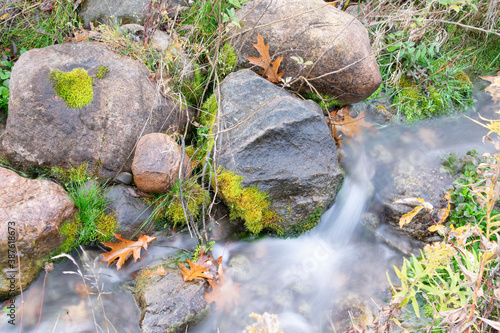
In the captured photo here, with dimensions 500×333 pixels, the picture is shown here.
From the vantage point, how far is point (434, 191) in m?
3.51

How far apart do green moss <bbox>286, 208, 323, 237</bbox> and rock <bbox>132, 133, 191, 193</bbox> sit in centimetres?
138

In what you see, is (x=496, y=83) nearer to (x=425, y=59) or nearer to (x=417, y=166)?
(x=417, y=166)

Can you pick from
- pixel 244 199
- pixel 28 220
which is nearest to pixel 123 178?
pixel 28 220

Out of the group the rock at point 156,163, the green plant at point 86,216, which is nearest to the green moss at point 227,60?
the rock at point 156,163

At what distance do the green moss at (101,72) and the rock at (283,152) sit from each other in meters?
1.31

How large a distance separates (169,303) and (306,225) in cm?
160

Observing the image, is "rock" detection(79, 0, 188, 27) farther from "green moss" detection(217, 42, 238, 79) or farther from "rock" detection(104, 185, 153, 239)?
"rock" detection(104, 185, 153, 239)

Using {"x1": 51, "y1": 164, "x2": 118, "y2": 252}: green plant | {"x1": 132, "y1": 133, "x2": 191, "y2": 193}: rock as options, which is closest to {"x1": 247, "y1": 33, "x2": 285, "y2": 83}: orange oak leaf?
{"x1": 132, "y1": 133, "x2": 191, "y2": 193}: rock

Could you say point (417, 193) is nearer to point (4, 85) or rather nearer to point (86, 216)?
point (86, 216)

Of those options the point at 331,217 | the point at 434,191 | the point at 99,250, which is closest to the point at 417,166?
the point at 434,191

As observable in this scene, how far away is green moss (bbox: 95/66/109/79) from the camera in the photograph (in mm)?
3335

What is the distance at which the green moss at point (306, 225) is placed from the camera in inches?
135

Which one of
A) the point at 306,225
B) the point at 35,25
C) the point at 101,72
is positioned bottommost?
the point at 306,225

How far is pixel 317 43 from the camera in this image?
3562 mm
